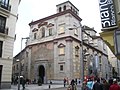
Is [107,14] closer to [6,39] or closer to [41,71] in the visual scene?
[6,39]

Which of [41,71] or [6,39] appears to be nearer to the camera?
[6,39]

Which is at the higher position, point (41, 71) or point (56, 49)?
point (56, 49)

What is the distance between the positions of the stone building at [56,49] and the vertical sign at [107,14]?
73.3 ft

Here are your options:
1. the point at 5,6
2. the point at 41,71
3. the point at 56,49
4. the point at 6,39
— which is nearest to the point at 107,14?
the point at 6,39

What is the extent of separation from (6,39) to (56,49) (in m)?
13.8

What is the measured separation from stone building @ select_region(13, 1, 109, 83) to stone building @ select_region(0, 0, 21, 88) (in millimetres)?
12112

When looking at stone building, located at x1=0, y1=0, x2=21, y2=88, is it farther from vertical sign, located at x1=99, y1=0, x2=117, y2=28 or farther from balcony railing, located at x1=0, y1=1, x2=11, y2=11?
vertical sign, located at x1=99, y1=0, x2=117, y2=28

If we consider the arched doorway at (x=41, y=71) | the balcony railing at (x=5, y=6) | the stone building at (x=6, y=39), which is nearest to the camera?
the stone building at (x=6, y=39)

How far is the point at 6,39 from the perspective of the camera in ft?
76.0

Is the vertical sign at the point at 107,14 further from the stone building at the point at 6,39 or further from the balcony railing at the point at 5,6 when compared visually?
the balcony railing at the point at 5,6

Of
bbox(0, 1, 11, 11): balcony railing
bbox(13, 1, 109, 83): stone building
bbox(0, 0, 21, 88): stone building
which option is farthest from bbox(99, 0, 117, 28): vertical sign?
bbox(13, 1, 109, 83): stone building

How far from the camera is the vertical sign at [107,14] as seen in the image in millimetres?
8966

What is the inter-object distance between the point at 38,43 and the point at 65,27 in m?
7.28

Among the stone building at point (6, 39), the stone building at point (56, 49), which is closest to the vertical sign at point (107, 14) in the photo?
the stone building at point (6, 39)
